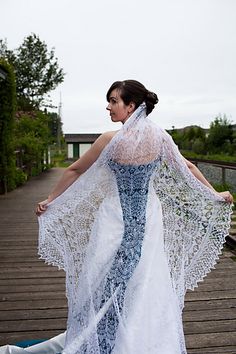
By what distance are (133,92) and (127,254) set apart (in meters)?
0.75

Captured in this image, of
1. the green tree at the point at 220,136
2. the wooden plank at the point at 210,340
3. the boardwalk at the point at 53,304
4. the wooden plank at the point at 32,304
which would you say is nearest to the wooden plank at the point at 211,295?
the boardwalk at the point at 53,304

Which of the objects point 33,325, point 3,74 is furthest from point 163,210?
point 3,74

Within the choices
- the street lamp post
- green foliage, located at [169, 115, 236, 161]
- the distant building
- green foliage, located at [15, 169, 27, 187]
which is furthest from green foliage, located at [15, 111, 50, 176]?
the distant building

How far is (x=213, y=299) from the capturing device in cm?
368

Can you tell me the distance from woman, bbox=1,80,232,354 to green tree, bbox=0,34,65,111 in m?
28.0

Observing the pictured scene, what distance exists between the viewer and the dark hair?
2.08 meters

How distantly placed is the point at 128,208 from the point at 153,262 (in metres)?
0.28

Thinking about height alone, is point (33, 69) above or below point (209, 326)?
above

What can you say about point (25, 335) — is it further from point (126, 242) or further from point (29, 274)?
point (29, 274)

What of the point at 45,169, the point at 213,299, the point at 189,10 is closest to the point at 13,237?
the point at 213,299

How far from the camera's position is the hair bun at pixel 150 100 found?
2102 millimetres

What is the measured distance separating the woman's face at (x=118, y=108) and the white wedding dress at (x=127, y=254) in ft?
0.13

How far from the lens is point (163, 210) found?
7.97 ft

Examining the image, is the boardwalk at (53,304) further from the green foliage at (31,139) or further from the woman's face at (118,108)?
the green foliage at (31,139)
